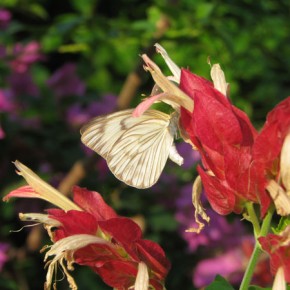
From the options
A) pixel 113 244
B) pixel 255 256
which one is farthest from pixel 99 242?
pixel 255 256

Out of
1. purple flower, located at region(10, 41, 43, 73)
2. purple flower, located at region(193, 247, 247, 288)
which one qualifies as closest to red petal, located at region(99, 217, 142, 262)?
purple flower, located at region(193, 247, 247, 288)

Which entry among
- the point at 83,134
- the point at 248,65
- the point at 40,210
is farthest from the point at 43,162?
the point at 83,134

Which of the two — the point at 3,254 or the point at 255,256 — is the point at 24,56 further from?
the point at 255,256

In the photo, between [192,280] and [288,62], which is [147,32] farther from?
[192,280]

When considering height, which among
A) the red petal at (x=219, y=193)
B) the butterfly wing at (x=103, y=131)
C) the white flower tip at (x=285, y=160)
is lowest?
the red petal at (x=219, y=193)

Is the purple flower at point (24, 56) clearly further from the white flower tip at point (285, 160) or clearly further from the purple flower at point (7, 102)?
the white flower tip at point (285, 160)

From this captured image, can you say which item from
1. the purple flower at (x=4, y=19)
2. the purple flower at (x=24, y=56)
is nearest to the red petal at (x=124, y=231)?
the purple flower at (x=4, y=19)
